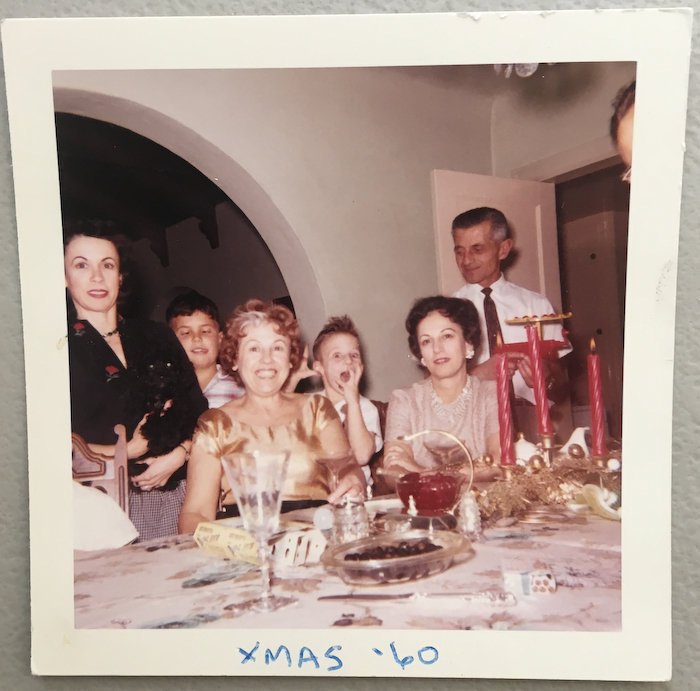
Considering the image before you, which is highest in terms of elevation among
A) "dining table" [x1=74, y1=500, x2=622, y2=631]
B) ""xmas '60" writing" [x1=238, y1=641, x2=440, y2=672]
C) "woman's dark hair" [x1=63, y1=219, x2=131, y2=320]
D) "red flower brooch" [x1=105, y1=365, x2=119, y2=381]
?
"woman's dark hair" [x1=63, y1=219, x2=131, y2=320]

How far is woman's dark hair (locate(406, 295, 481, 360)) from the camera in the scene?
54 centimetres

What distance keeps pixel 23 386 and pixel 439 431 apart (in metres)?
0.31

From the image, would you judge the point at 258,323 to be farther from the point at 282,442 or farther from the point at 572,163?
the point at 572,163

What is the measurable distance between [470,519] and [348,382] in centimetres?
13

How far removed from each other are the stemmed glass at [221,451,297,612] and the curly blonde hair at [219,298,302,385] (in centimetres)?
7

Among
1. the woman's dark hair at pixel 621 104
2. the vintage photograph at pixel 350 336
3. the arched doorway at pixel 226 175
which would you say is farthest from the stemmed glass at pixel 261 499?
the woman's dark hair at pixel 621 104

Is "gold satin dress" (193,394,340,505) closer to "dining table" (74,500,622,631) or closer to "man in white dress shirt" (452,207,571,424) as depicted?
"dining table" (74,500,622,631)

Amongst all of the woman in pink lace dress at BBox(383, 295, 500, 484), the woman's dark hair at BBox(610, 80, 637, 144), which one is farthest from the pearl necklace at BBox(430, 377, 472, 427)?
the woman's dark hair at BBox(610, 80, 637, 144)

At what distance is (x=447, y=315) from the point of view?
540 mm

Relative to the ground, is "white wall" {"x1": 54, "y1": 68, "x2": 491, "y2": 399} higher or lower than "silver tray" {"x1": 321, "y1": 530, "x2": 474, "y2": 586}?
higher

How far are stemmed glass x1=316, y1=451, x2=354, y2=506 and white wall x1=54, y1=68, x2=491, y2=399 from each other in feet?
0.19

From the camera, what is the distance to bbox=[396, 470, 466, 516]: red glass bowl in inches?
21.0

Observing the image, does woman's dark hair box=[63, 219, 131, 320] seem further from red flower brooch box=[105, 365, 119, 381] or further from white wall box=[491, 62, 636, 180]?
white wall box=[491, 62, 636, 180]

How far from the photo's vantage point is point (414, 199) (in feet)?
1.74
